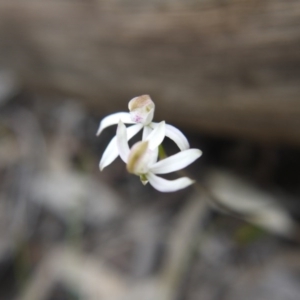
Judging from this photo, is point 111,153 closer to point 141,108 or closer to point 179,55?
point 141,108

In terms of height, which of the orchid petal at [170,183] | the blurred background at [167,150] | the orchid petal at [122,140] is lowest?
the blurred background at [167,150]

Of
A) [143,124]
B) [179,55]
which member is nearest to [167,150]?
[179,55]

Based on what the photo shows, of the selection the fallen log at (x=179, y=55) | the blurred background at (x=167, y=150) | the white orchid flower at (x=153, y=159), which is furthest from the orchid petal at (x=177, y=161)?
the fallen log at (x=179, y=55)

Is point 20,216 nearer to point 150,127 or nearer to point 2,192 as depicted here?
point 2,192

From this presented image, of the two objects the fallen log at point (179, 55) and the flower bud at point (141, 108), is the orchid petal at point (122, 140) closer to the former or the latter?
the flower bud at point (141, 108)

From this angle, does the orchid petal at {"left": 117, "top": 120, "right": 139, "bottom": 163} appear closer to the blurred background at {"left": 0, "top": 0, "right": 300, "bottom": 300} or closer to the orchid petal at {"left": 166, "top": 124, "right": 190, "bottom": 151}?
the orchid petal at {"left": 166, "top": 124, "right": 190, "bottom": 151}

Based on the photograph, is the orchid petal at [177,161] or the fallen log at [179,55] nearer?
the orchid petal at [177,161]

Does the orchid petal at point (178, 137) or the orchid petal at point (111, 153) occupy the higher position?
the orchid petal at point (178, 137)

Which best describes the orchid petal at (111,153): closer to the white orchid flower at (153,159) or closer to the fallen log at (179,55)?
the white orchid flower at (153,159)

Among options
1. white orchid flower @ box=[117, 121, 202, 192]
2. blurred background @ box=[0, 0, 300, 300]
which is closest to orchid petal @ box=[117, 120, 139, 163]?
white orchid flower @ box=[117, 121, 202, 192]
